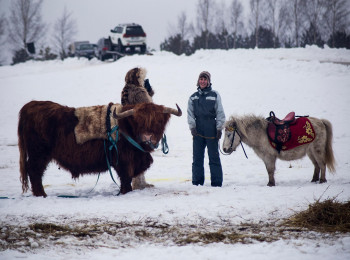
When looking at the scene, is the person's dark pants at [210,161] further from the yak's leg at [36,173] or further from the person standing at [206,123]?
the yak's leg at [36,173]

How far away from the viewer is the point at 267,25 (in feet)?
131

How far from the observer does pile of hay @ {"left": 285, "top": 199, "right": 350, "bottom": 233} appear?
14.2 ft

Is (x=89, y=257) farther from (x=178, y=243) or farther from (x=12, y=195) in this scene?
(x=12, y=195)

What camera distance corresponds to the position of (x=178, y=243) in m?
4.05

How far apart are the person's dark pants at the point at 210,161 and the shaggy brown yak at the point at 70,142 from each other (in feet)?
2.85

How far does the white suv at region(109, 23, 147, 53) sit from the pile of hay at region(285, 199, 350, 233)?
23.6m

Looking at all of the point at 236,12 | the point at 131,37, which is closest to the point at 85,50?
Answer: the point at 131,37

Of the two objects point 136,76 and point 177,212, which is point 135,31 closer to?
point 136,76

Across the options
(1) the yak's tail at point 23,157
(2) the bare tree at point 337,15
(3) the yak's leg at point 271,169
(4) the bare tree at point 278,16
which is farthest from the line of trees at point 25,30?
(3) the yak's leg at point 271,169

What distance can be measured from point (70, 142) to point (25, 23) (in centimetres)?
3989

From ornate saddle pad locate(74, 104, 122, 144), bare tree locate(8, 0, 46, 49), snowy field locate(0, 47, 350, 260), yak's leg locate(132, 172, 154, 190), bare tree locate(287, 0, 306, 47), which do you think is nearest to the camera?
snowy field locate(0, 47, 350, 260)

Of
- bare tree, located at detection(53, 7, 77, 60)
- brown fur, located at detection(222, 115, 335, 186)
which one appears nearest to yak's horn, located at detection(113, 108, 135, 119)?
brown fur, located at detection(222, 115, 335, 186)

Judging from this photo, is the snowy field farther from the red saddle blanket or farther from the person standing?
the red saddle blanket

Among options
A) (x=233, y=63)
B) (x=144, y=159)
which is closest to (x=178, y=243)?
(x=144, y=159)
